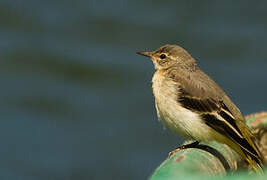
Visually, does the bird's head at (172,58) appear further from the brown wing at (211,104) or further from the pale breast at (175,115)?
the pale breast at (175,115)

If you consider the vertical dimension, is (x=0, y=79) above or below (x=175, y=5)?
below

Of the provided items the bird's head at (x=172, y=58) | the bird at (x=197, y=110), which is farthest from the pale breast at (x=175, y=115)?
the bird's head at (x=172, y=58)

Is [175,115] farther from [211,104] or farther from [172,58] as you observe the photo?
[172,58]

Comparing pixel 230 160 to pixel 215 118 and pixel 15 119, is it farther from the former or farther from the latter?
pixel 15 119

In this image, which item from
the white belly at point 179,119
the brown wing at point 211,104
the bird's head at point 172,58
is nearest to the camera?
the brown wing at point 211,104

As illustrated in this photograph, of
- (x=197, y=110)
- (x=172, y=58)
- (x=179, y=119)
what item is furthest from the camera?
(x=172, y=58)

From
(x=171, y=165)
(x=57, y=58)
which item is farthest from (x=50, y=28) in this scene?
(x=171, y=165)

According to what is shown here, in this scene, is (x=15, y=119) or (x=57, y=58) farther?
(x=57, y=58)

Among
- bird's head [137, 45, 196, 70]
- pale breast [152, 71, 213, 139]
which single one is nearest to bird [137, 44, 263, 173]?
pale breast [152, 71, 213, 139]

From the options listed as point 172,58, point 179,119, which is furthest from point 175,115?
point 172,58
